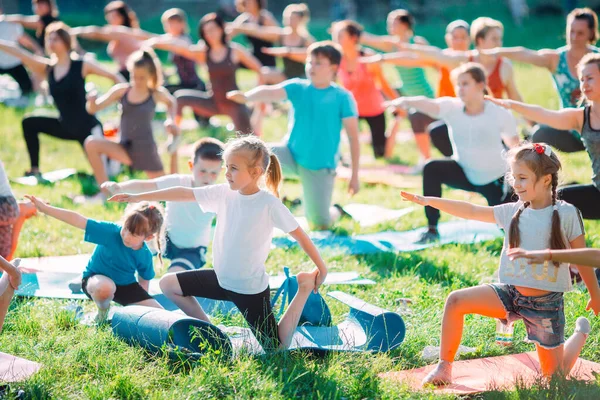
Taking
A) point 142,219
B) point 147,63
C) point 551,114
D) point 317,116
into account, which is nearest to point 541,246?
point 551,114

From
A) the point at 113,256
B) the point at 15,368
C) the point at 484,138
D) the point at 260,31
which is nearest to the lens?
the point at 15,368

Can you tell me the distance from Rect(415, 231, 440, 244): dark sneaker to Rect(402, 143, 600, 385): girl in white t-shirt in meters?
2.55

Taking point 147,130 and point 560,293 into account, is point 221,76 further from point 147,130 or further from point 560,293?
point 560,293

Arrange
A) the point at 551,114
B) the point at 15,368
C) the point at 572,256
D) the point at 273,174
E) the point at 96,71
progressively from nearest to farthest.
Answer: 1. the point at 572,256
2. the point at 15,368
3. the point at 273,174
4. the point at 551,114
5. the point at 96,71

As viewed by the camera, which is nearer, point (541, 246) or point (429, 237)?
point (541, 246)

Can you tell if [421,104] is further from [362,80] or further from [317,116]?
[362,80]

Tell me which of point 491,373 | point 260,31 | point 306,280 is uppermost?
point 260,31

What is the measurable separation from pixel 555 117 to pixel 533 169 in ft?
5.80

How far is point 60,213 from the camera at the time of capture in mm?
4453

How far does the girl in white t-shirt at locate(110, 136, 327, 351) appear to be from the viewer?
418cm

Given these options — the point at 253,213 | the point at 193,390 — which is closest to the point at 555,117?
the point at 253,213

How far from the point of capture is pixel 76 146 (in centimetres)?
1041

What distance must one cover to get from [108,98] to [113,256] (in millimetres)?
3351

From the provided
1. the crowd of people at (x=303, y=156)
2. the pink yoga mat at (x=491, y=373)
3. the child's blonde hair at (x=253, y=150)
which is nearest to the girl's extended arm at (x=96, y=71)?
the crowd of people at (x=303, y=156)
